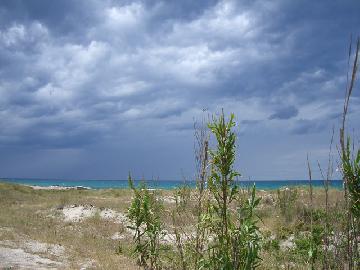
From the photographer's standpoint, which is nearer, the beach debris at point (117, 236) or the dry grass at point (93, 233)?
the dry grass at point (93, 233)

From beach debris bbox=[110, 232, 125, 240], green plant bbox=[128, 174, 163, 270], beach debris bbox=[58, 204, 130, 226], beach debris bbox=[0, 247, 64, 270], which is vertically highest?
green plant bbox=[128, 174, 163, 270]

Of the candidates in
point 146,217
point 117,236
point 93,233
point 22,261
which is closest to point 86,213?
point 93,233

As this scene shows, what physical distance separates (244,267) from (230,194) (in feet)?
3.13

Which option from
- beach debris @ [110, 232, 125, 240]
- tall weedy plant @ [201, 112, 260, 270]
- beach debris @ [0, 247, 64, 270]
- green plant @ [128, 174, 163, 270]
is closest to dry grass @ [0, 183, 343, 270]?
beach debris @ [110, 232, 125, 240]

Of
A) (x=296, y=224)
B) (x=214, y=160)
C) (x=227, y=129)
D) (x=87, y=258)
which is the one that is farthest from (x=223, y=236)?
(x=296, y=224)

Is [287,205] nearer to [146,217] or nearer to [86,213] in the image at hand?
[86,213]

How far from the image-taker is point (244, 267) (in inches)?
212

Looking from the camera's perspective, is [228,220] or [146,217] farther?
[146,217]

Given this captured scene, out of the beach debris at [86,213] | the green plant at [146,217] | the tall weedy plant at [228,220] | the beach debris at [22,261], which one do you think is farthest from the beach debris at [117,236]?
the tall weedy plant at [228,220]

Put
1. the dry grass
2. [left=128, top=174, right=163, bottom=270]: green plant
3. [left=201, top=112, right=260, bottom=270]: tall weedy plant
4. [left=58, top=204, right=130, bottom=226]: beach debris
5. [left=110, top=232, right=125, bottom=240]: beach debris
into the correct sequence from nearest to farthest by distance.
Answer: [left=201, top=112, right=260, bottom=270]: tall weedy plant → [left=128, top=174, right=163, bottom=270]: green plant → the dry grass → [left=110, top=232, right=125, bottom=240]: beach debris → [left=58, top=204, right=130, bottom=226]: beach debris

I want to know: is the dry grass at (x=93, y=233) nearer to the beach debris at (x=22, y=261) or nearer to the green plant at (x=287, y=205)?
the green plant at (x=287, y=205)

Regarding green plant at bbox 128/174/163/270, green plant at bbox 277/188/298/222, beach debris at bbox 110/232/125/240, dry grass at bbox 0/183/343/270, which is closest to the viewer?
green plant at bbox 128/174/163/270

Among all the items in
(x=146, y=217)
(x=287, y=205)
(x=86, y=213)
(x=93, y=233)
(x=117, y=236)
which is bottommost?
(x=117, y=236)

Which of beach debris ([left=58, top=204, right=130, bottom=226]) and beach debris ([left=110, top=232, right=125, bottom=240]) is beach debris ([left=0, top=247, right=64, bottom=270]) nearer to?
beach debris ([left=110, top=232, right=125, bottom=240])
